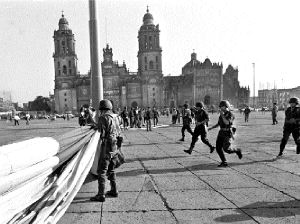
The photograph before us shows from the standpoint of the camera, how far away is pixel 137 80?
88875 mm

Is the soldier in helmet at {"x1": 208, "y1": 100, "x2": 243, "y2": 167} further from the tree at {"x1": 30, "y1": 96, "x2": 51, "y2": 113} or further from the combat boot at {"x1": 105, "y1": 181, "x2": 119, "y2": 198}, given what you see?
the tree at {"x1": 30, "y1": 96, "x2": 51, "y2": 113}

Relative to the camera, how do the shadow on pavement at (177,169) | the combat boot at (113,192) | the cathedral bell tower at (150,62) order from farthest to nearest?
the cathedral bell tower at (150,62)
the shadow on pavement at (177,169)
the combat boot at (113,192)

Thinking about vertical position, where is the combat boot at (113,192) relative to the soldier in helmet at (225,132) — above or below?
below

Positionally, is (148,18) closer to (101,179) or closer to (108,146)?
(108,146)

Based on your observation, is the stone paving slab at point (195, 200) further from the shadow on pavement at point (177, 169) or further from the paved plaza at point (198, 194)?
the shadow on pavement at point (177, 169)

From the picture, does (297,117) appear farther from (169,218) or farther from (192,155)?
(169,218)

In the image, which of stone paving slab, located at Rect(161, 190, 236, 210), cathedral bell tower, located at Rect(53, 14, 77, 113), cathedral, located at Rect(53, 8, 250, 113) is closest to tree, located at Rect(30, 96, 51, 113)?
cathedral bell tower, located at Rect(53, 14, 77, 113)

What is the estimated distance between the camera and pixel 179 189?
5043 millimetres

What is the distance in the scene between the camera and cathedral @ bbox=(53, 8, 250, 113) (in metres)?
84.5

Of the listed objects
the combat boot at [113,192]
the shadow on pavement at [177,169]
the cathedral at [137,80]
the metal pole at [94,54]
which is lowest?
the shadow on pavement at [177,169]

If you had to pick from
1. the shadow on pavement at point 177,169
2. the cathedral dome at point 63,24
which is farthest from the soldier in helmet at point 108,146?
the cathedral dome at point 63,24

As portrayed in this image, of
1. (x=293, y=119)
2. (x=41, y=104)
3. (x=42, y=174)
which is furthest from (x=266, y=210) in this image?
(x=41, y=104)

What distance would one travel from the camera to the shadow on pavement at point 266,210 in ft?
12.4

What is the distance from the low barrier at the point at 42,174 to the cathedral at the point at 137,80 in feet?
263
